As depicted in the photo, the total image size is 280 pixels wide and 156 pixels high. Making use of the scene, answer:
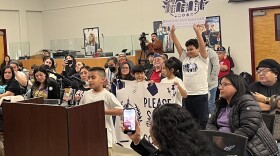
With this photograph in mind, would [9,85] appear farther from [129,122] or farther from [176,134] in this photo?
[176,134]

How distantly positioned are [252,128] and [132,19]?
10.4m

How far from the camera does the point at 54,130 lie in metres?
3.76

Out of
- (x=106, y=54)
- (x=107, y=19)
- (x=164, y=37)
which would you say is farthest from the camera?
(x=107, y=19)

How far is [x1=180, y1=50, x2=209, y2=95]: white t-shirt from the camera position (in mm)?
5796

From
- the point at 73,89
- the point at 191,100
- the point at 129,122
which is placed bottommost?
the point at 191,100

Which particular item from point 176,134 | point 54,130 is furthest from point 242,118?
point 54,130

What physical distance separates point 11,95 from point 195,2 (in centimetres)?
723

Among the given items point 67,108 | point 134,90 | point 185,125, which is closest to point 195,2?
point 134,90

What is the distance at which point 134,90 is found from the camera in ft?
18.7

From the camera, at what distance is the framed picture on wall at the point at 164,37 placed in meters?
12.5

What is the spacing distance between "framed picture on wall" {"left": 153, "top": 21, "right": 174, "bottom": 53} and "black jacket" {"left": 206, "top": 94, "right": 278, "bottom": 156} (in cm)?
896

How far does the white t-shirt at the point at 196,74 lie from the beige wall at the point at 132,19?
5.42m

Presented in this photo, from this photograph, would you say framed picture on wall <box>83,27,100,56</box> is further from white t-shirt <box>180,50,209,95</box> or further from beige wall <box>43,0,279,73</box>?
white t-shirt <box>180,50,209,95</box>

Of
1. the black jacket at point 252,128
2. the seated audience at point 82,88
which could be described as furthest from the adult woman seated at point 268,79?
the seated audience at point 82,88
